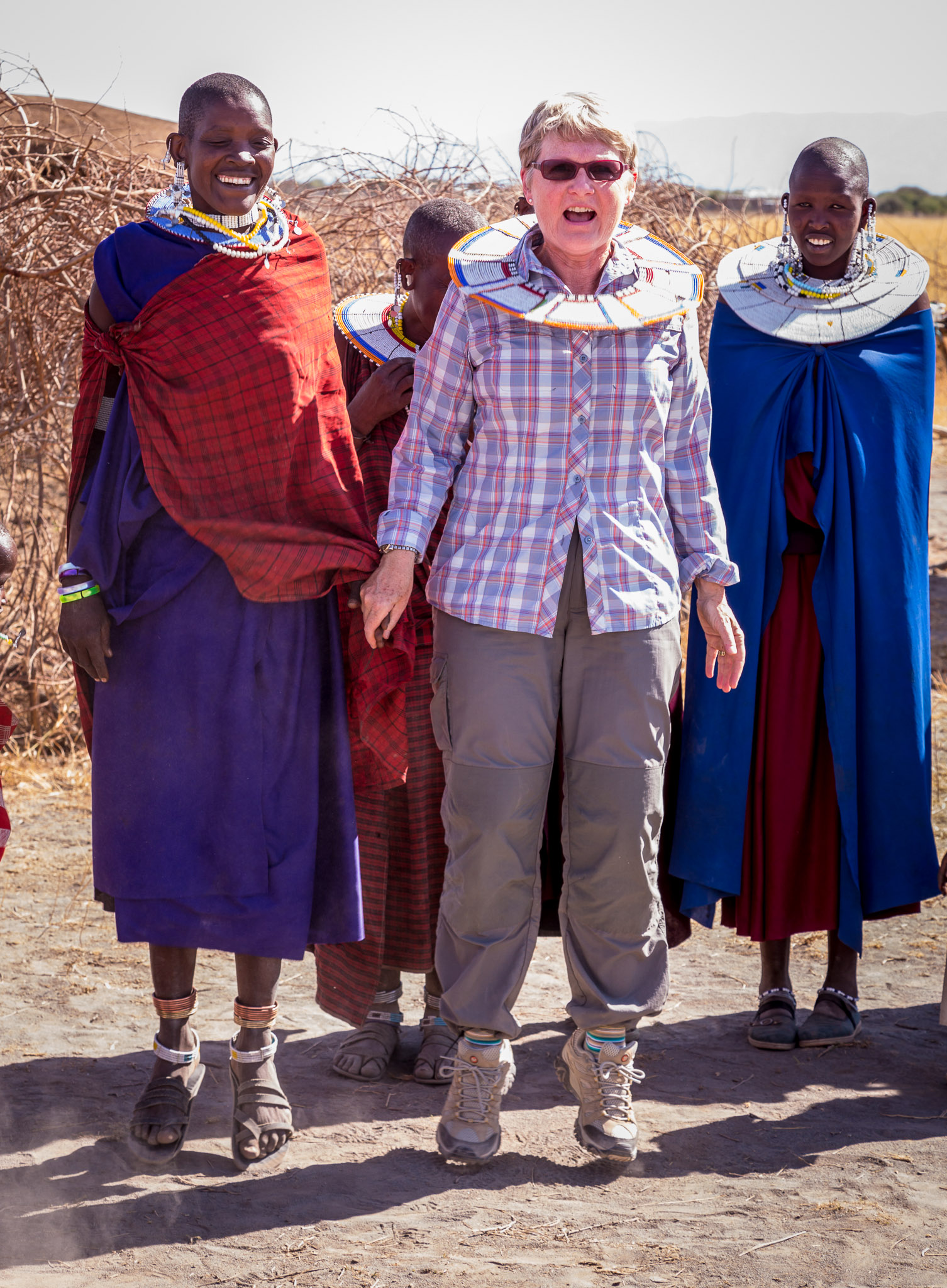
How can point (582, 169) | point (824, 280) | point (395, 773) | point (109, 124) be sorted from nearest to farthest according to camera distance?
point (582, 169), point (395, 773), point (824, 280), point (109, 124)

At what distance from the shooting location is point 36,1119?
114 inches

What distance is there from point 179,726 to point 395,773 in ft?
1.64

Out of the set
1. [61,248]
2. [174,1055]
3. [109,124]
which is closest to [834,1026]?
[174,1055]

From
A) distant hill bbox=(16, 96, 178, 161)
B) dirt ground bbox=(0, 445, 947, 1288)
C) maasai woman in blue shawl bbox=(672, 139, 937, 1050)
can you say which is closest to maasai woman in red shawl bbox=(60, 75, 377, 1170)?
dirt ground bbox=(0, 445, 947, 1288)

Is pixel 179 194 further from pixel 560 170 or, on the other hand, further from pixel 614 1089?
pixel 614 1089

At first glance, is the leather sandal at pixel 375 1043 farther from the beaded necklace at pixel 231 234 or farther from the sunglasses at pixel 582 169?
the sunglasses at pixel 582 169

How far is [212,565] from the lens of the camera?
8.85 feet

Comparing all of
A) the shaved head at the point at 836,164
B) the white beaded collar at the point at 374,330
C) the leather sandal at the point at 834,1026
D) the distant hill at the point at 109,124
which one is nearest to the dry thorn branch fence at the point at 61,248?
the distant hill at the point at 109,124

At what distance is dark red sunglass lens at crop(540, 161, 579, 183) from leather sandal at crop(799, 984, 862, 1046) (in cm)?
218

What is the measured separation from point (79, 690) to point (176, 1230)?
1.12 m

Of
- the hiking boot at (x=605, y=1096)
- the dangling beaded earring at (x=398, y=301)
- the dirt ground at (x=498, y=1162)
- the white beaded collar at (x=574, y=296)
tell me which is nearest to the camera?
the dirt ground at (x=498, y=1162)

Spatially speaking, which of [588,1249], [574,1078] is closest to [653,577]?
[574,1078]

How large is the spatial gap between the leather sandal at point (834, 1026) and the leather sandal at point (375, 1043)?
1062 mm

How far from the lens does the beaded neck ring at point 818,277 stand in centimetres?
339
